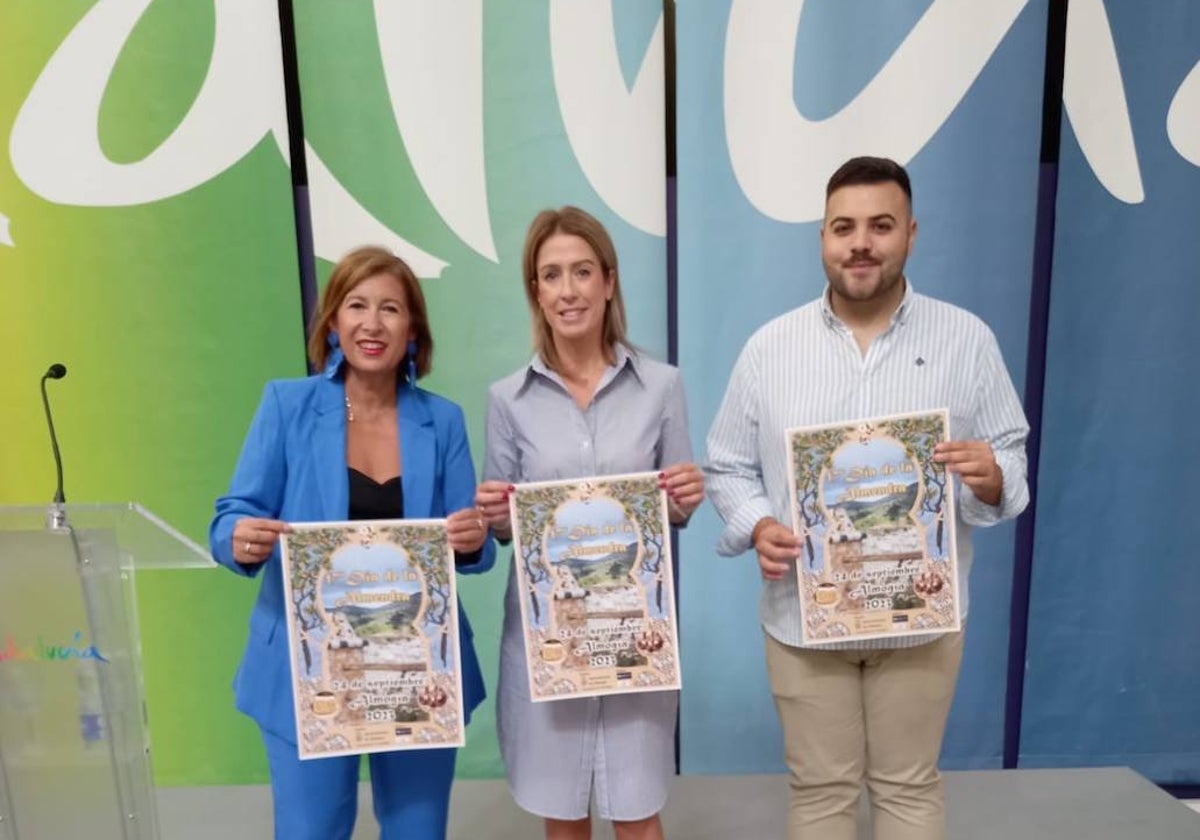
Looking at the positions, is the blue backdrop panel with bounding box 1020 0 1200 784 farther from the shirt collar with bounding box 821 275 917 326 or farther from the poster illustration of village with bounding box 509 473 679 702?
the poster illustration of village with bounding box 509 473 679 702

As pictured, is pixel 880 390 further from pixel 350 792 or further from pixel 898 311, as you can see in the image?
pixel 350 792

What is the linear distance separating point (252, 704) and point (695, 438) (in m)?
1.63

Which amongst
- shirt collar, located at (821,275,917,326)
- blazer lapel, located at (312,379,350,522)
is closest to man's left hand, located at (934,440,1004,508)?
shirt collar, located at (821,275,917,326)

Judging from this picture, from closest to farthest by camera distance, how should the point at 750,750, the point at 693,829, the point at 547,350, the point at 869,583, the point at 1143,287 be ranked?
the point at 869,583 → the point at 547,350 → the point at 693,829 → the point at 1143,287 → the point at 750,750

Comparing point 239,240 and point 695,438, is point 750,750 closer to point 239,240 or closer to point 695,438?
point 695,438

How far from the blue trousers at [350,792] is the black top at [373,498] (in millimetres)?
497

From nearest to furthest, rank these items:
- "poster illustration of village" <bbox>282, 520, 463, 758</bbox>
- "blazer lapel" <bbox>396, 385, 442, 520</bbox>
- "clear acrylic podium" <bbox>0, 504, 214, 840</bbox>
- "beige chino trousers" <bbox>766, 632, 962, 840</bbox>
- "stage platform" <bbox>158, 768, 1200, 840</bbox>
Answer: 1. "clear acrylic podium" <bbox>0, 504, 214, 840</bbox>
2. "poster illustration of village" <bbox>282, 520, 463, 758</bbox>
3. "blazer lapel" <bbox>396, 385, 442, 520</bbox>
4. "beige chino trousers" <bbox>766, 632, 962, 840</bbox>
5. "stage platform" <bbox>158, 768, 1200, 840</bbox>

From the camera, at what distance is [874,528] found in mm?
1639

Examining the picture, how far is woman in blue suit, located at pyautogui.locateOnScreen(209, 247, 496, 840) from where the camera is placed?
5.44 feet

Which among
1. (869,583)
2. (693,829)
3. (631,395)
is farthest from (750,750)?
(631,395)

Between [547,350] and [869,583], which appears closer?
[869,583]

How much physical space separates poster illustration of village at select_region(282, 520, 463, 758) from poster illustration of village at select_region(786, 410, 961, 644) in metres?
0.73

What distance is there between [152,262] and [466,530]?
175 centimetres

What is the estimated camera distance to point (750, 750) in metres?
2.92
